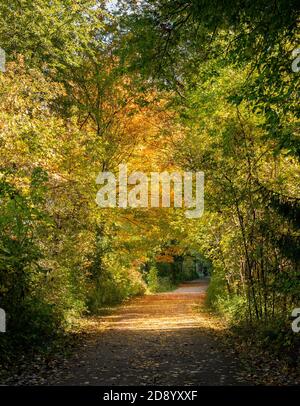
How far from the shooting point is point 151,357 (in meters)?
10.3

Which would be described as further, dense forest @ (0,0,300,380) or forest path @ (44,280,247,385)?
forest path @ (44,280,247,385)

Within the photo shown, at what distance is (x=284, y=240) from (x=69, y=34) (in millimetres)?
12398

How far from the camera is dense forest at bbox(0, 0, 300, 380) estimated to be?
312 inches

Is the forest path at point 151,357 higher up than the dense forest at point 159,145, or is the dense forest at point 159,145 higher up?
the dense forest at point 159,145

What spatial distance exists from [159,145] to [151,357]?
14163mm

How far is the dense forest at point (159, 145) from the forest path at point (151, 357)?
3.47ft

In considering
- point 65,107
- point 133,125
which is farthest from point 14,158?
point 133,125

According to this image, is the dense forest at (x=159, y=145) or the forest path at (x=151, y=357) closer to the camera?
the dense forest at (x=159, y=145)

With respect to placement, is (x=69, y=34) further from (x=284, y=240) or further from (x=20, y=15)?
(x=284, y=240)

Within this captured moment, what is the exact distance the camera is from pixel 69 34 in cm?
1758

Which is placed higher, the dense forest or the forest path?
the dense forest

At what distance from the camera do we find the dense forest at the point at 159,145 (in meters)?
7.92

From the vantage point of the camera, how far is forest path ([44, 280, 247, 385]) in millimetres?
8211

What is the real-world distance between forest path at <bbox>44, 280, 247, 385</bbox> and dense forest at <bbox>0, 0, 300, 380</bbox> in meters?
1.06
